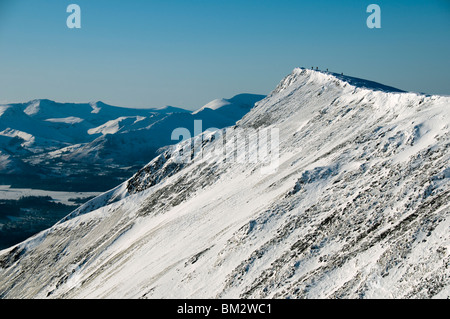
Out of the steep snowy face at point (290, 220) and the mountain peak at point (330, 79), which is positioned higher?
the mountain peak at point (330, 79)

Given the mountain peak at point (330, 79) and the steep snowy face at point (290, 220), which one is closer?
the steep snowy face at point (290, 220)

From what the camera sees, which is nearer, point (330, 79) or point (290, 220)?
point (290, 220)

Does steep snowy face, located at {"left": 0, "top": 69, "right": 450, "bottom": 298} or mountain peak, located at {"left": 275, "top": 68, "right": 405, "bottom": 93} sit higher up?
mountain peak, located at {"left": 275, "top": 68, "right": 405, "bottom": 93}

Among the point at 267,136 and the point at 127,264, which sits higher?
the point at 267,136

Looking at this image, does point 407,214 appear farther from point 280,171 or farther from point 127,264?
point 127,264

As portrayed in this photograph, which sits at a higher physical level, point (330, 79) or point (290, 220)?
point (330, 79)
